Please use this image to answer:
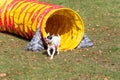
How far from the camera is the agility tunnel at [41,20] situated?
44.9ft

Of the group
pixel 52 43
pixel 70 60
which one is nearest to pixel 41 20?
pixel 52 43

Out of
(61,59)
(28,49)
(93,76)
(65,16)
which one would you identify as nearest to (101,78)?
(93,76)

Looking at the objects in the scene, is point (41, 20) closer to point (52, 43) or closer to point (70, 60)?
point (52, 43)

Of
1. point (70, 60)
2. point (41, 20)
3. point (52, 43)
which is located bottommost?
point (70, 60)

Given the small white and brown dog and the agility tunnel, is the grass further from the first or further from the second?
the agility tunnel

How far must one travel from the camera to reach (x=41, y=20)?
13477mm

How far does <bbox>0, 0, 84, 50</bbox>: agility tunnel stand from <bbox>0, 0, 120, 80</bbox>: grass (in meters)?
0.50

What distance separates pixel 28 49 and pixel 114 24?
5575 mm

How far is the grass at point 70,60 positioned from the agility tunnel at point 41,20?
0.50 m

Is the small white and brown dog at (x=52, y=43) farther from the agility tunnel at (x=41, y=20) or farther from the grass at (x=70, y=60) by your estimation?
the agility tunnel at (x=41, y=20)

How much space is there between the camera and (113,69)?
11656mm

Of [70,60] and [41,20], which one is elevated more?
[41,20]

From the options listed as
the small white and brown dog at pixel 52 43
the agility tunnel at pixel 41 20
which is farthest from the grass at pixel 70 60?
the agility tunnel at pixel 41 20

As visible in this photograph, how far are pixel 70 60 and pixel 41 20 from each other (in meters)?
1.94
